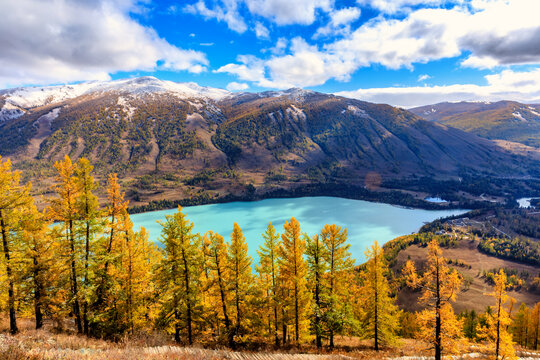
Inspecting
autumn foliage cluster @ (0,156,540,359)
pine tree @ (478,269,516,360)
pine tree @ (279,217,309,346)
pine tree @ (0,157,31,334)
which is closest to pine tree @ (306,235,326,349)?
autumn foliage cluster @ (0,156,540,359)

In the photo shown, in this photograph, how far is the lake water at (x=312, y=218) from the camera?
131000mm

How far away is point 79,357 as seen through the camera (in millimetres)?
10594

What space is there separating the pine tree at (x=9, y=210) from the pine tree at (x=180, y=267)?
8640 mm

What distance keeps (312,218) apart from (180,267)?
143 m

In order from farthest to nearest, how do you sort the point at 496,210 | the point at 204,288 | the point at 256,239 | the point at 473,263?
the point at 496,210
the point at 256,239
the point at 473,263
the point at 204,288

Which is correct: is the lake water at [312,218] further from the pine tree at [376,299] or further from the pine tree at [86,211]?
the pine tree at [86,211]

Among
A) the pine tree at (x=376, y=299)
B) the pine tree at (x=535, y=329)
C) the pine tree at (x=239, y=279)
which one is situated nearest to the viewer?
the pine tree at (x=239, y=279)

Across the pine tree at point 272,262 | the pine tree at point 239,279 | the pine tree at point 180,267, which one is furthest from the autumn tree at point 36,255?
the pine tree at point 272,262

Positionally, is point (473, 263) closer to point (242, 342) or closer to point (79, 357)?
point (242, 342)

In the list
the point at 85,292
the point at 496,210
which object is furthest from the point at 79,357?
the point at 496,210

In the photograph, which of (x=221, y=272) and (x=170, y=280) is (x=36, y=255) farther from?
(x=221, y=272)

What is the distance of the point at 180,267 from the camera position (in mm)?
19453

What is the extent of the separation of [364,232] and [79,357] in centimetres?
14083

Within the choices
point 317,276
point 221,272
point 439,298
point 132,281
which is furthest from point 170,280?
point 439,298
